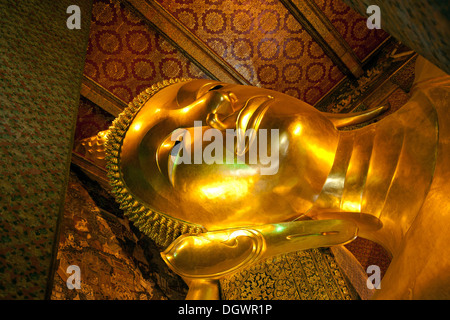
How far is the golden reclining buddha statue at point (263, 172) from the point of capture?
1.04 meters

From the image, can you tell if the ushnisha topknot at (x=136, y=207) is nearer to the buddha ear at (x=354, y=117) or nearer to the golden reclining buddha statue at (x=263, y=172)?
the golden reclining buddha statue at (x=263, y=172)

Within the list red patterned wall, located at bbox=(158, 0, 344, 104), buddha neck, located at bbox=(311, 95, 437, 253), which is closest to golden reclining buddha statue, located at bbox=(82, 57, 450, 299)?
buddha neck, located at bbox=(311, 95, 437, 253)

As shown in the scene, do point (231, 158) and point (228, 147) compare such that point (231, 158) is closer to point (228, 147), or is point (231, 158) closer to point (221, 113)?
point (228, 147)

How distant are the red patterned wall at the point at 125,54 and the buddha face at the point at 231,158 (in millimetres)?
1214

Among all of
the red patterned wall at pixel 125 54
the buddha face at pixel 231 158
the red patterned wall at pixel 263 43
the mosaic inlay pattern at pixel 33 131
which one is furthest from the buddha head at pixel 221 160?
the red patterned wall at pixel 263 43

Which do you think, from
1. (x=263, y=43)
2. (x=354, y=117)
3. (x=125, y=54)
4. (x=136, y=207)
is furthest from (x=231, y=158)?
(x=263, y=43)

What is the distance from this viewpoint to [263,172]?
3.74 feet

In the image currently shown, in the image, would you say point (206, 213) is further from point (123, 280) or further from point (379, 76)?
point (379, 76)

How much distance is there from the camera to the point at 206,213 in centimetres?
119

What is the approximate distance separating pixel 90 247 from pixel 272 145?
35.1 inches

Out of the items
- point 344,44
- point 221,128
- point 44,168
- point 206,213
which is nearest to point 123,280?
point 206,213

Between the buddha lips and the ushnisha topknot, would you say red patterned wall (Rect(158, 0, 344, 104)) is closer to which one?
the ushnisha topknot

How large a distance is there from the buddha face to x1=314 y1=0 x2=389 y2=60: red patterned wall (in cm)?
157

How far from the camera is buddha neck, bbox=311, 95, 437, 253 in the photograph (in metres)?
1.04
